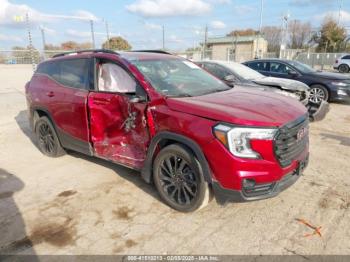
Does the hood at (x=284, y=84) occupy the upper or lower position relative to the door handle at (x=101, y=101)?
lower

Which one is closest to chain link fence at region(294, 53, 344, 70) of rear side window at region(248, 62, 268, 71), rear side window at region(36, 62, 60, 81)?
rear side window at region(248, 62, 268, 71)

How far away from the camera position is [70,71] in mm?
4793

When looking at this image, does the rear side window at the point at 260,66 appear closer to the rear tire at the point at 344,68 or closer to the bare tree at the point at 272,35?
the rear tire at the point at 344,68

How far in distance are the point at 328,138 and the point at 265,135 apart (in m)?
4.06

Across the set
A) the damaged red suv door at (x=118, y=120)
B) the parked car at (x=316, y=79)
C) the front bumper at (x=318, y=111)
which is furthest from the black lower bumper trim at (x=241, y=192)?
the parked car at (x=316, y=79)

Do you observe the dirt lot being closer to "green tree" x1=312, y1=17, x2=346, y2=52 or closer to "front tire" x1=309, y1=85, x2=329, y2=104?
"front tire" x1=309, y1=85, x2=329, y2=104

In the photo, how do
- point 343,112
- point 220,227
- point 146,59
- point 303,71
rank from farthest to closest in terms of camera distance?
1. point 303,71
2. point 343,112
3. point 146,59
4. point 220,227

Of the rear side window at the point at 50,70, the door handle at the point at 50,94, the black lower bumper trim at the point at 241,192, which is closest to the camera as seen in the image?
the black lower bumper trim at the point at 241,192

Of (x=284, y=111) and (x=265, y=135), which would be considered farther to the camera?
(x=284, y=111)

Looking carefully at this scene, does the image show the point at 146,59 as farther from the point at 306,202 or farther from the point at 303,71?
the point at 303,71

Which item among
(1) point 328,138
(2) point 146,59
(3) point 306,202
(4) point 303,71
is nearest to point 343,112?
(4) point 303,71

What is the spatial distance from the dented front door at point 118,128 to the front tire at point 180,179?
37 cm

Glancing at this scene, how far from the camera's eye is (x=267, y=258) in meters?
2.72

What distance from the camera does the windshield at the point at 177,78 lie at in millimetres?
3750
